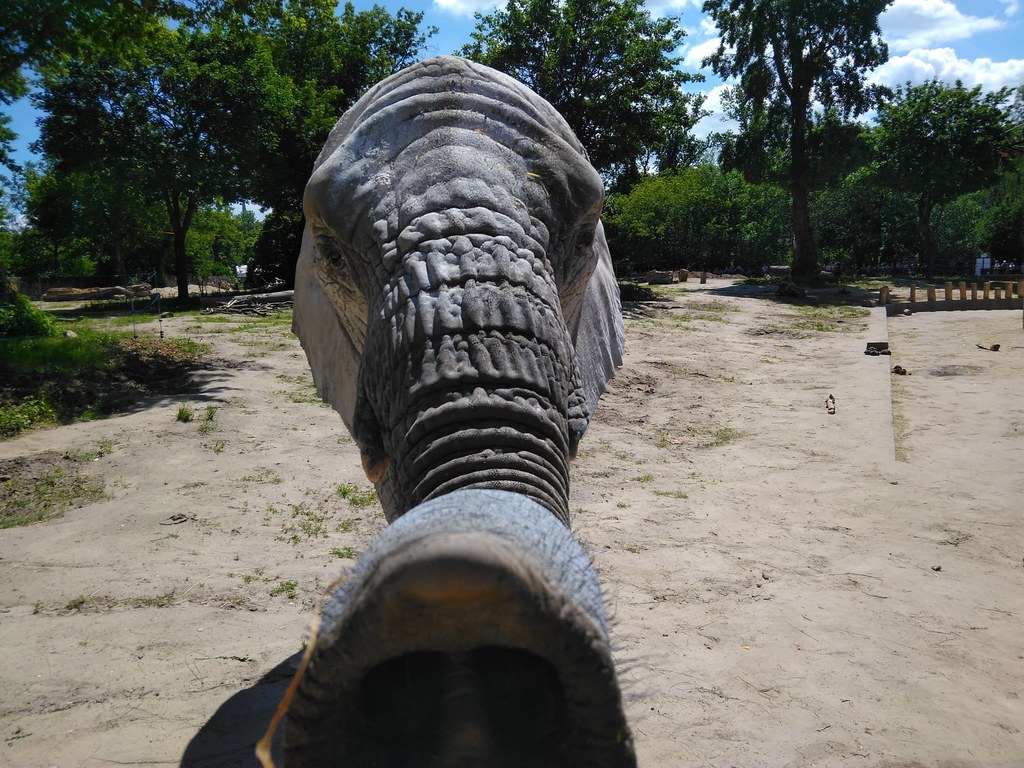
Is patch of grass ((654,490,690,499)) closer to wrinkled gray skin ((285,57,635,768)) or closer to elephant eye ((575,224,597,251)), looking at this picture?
wrinkled gray skin ((285,57,635,768))

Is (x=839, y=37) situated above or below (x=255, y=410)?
above

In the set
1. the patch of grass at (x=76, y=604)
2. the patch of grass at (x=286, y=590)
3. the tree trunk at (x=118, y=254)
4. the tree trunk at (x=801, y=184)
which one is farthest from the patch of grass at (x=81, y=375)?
the tree trunk at (x=118, y=254)

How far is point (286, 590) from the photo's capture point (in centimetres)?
484

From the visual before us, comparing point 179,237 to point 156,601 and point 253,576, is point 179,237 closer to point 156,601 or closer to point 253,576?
point 253,576

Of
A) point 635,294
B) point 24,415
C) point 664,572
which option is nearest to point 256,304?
point 635,294

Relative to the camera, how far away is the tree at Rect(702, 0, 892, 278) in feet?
Answer: 95.7

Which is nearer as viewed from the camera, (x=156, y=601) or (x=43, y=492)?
(x=156, y=601)

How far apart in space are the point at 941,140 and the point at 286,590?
3498cm

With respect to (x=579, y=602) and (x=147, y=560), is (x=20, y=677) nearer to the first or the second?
(x=147, y=560)

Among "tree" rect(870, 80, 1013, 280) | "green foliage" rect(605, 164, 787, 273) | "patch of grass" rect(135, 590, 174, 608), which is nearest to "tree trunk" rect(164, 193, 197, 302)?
"patch of grass" rect(135, 590, 174, 608)

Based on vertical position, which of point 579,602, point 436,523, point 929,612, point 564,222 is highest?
point 564,222

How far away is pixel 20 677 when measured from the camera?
3811mm

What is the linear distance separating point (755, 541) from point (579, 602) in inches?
203

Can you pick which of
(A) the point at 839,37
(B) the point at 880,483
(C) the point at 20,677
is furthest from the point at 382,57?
(C) the point at 20,677
